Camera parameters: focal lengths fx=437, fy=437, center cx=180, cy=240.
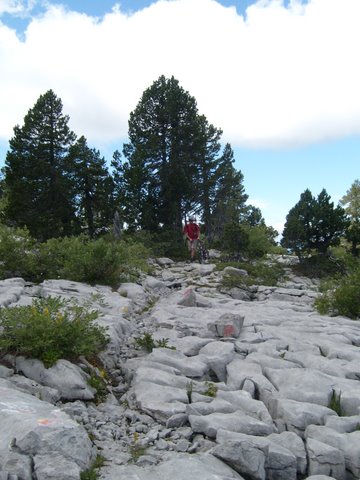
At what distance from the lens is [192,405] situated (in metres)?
5.63

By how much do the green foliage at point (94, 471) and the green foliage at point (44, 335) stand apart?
1.85 m

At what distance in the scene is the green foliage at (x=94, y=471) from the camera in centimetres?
405

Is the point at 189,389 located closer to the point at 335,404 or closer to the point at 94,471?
the point at 335,404

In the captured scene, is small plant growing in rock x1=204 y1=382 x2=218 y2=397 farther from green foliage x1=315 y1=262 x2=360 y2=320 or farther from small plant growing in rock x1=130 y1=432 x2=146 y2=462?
green foliage x1=315 y1=262 x2=360 y2=320

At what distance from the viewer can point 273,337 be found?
8898 mm

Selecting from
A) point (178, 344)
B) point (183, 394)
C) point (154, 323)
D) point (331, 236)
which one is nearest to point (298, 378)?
point (183, 394)

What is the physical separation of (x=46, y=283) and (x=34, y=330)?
4980 millimetres

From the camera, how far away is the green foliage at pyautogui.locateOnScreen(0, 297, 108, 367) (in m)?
6.11

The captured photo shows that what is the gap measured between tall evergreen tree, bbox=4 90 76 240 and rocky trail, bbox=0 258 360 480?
19.6 m

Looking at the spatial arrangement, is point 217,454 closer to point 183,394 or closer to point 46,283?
point 183,394

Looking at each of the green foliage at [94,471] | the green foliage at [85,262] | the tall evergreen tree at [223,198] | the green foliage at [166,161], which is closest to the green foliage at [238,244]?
the green foliage at [166,161]

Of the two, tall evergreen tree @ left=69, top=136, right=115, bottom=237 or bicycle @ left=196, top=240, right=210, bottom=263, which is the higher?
tall evergreen tree @ left=69, top=136, right=115, bottom=237

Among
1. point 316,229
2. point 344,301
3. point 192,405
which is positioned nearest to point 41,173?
point 316,229

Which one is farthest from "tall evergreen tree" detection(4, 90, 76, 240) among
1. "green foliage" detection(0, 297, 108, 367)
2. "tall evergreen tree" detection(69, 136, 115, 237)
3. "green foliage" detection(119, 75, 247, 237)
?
"green foliage" detection(0, 297, 108, 367)
